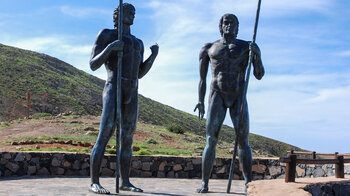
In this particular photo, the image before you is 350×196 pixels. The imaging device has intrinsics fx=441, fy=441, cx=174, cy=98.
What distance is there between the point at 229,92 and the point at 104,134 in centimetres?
193

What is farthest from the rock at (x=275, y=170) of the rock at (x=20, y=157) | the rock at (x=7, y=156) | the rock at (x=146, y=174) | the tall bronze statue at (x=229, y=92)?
the rock at (x=7, y=156)

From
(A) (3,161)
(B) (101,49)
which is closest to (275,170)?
(B) (101,49)

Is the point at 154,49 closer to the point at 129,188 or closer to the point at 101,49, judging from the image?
the point at 101,49

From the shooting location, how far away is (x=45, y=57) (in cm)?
6950

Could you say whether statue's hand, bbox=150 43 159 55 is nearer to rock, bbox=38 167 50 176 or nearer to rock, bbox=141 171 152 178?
rock, bbox=141 171 152 178

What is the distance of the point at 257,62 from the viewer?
6648 millimetres

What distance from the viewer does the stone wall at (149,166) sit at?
9336 millimetres

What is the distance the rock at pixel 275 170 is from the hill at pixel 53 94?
91.4 ft

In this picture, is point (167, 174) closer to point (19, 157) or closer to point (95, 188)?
point (19, 157)

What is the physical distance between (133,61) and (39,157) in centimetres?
402

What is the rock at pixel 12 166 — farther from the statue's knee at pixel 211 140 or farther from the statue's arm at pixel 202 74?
the statue's knee at pixel 211 140

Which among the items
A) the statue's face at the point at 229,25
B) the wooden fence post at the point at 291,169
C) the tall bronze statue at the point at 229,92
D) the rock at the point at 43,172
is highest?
the statue's face at the point at 229,25

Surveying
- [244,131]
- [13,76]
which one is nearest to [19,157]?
[244,131]

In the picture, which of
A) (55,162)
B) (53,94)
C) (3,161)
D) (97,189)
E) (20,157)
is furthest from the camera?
(53,94)
